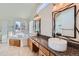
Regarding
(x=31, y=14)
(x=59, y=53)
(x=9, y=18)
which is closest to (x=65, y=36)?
(x=59, y=53)

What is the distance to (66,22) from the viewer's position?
5.39 ft

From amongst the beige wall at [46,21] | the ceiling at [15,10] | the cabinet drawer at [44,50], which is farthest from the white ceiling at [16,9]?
the cabinet drawer at [44,50]

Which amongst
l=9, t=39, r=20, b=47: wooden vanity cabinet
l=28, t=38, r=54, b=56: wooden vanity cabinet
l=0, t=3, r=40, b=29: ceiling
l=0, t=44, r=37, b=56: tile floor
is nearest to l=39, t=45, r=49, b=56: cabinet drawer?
l=28, t=38, r=54, b=56: wooden vanity cabinet

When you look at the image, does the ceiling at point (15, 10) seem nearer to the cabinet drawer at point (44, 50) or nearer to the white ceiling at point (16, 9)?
the white ceiling at point (16, 9)

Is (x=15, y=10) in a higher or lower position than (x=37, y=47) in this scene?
higher

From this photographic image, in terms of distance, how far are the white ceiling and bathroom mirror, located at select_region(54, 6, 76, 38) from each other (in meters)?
0.43

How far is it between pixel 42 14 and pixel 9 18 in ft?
1.74

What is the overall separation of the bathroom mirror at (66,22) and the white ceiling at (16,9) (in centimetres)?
43

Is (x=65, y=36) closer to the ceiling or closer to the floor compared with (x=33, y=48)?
closer to the ceiling

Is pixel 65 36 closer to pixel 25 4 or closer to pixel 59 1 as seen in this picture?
pixel 59 1

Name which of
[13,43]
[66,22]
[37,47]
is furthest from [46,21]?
[13,43]

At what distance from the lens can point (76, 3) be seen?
5.08 ft

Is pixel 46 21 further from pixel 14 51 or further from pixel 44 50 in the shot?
pixel 14 51

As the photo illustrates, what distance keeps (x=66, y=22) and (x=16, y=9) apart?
2.58 ft
